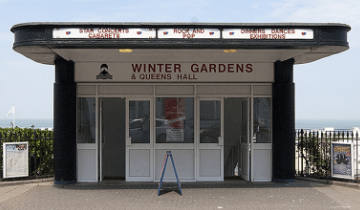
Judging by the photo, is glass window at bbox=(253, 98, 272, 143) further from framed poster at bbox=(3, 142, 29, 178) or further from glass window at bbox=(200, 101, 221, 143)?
framed poster at bbox=(3, 142, 29, 178)

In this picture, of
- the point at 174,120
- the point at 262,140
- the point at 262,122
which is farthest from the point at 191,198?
the point at 262,122

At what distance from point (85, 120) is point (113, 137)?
1435 millimetres

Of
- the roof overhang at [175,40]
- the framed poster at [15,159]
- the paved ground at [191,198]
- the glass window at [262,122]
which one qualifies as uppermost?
the roof overhang at [175,40]

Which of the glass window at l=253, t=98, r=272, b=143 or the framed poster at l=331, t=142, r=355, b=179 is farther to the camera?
the glass window at l=253, t=98, r=272, b=143

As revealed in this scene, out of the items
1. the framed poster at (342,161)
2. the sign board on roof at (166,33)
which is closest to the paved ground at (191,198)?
the framed poster at (342,161)

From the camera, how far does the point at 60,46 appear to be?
8805 millimetres

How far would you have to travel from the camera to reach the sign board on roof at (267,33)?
8789 mm

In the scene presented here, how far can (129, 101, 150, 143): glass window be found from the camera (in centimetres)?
1085

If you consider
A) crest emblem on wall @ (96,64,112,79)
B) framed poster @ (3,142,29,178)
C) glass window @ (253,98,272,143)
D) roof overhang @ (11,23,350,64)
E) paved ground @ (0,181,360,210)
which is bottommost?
paved ground @ (0,181,360,210)

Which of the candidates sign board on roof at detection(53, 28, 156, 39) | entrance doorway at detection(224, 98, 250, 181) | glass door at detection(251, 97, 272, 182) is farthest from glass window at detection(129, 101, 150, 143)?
glass door at detection(251, 97, 272, 182)

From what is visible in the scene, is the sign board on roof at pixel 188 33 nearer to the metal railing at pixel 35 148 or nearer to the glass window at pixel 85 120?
the glass window at pixel 85 120

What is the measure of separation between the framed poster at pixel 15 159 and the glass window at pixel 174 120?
3454mm

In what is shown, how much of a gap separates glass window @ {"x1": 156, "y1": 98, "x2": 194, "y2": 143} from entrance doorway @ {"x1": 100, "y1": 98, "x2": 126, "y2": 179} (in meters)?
1.46

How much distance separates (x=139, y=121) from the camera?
1088cm
